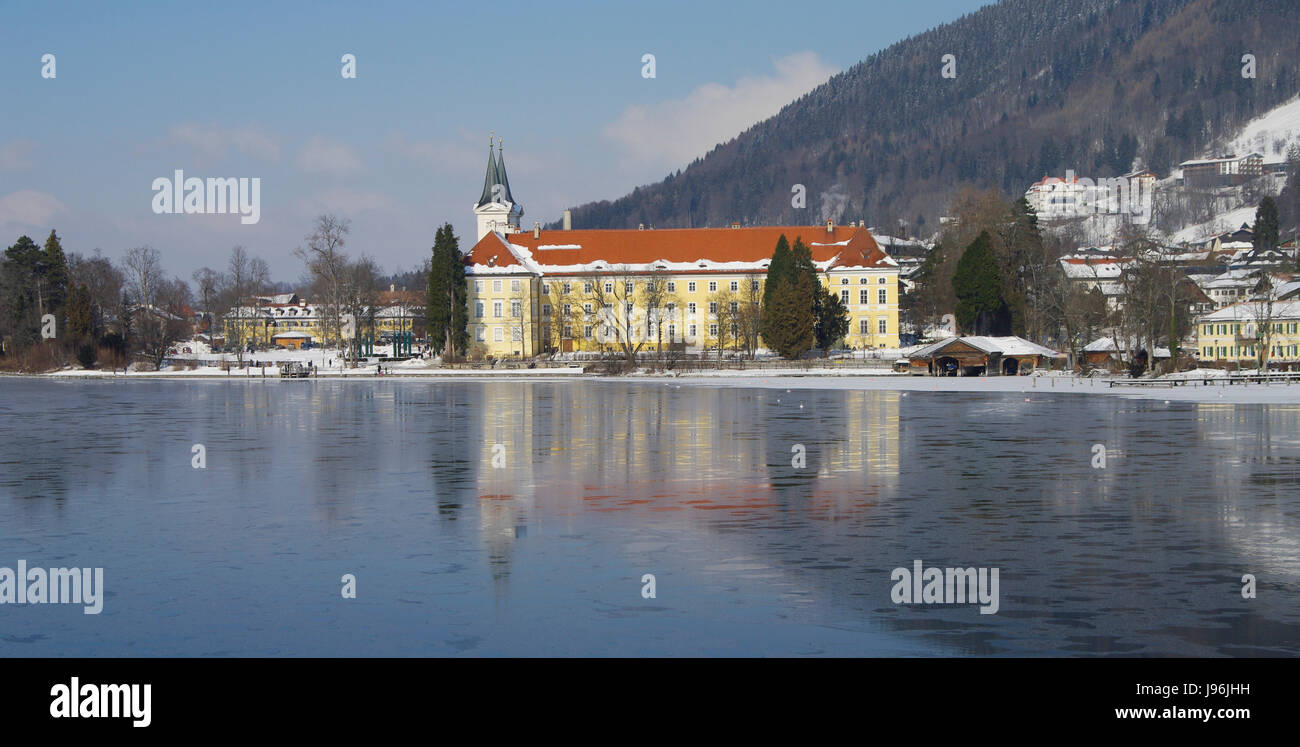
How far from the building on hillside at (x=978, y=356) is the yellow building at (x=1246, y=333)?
17784mm

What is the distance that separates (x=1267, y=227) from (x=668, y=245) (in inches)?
3842

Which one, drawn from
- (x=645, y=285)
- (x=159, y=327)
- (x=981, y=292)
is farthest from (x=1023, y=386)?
(x=159, y=327)

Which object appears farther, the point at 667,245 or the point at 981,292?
the point at 667,245

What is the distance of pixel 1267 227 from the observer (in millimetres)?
167000

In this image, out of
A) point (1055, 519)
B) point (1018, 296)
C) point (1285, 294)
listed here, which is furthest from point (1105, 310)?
point (1055, 519)

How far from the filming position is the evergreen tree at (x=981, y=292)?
3354 inches

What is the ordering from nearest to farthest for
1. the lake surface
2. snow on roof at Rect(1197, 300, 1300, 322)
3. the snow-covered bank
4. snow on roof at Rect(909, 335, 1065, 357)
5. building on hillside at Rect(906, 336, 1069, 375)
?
the lake surface, the snow-covered bank, building on hillside at Rect(906, 336, 1069, 375), snow on roof at Rect(909, 335, 1065, 357), snow on roof at Rect(1197, 300, 1300, 322)

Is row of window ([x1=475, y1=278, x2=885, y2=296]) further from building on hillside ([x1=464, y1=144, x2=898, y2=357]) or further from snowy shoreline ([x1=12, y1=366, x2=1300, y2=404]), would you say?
snowy shoreline ([x1=12, y1=366, x2=1300, y2=404])

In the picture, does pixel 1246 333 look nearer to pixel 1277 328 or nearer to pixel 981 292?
pixel 1277 328

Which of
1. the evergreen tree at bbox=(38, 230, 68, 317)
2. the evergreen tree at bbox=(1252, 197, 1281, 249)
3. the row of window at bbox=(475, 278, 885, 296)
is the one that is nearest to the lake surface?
the evergreen tree at bbox=(38, 230, 68, 317)

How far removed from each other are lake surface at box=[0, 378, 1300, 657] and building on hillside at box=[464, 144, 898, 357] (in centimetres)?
7705

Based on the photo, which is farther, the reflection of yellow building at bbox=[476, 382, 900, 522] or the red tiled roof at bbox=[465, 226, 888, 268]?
the red tiled roof at bbox=[465, 226, 888, 268]

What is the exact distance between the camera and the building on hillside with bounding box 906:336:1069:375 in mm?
Result: 75062

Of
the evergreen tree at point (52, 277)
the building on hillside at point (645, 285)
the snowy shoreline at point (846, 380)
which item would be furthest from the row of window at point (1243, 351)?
the evergreen tree at point (52, 277)
